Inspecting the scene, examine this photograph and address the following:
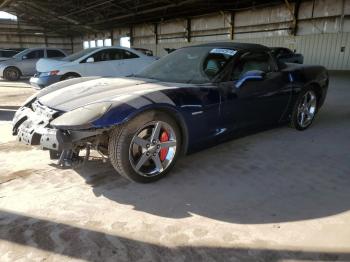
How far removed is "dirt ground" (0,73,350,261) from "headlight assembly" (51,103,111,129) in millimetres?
683

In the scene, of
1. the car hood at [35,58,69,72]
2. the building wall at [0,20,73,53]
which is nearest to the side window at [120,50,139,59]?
the car hood at [35,58,69,72]

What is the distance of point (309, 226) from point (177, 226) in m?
1.01

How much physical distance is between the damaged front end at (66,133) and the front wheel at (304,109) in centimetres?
307

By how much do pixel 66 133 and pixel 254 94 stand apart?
2265 millimetres

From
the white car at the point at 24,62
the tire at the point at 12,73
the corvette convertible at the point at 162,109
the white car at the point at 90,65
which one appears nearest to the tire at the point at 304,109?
the corvette convertible at the point at 162,109

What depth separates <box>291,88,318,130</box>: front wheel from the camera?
15.9 feet

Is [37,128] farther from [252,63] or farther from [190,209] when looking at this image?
[252,63]

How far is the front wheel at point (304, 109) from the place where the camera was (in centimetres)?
485

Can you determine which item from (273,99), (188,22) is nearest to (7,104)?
(273,99)

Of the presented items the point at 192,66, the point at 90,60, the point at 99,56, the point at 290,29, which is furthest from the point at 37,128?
the point at 290,29

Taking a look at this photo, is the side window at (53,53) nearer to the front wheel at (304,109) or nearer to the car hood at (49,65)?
the car hood at (49,65)

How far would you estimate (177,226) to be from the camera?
2453 mm

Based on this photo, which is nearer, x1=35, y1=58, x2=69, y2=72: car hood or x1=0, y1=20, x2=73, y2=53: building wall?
x1=35, y1=58, x2=69, y2=72: car hood

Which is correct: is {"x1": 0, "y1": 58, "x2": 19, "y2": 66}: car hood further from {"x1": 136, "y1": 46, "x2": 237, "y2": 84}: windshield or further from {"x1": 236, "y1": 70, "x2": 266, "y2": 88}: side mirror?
{"x1": 236, "y1": 70, "x2": 266, "y2": 88}: side mirror
